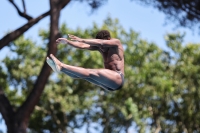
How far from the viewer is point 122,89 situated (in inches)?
836

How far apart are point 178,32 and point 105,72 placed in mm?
17295

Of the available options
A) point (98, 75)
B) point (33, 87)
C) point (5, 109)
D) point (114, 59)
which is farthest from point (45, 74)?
point (98, 75)

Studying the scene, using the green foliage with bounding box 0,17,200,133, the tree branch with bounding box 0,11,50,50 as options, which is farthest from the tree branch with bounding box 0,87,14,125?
the green foliage with bounding box 0,17,200,133

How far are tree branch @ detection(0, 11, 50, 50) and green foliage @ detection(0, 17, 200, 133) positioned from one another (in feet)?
21.5

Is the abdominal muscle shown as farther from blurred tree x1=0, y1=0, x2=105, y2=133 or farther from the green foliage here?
the green foliage

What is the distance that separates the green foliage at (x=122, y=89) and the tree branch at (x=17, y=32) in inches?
258

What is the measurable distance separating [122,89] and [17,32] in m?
9.21

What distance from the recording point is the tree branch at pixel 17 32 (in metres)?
12.6

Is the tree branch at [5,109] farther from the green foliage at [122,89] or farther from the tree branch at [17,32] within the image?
the green foliage at [122,89]

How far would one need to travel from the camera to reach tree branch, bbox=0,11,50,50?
41.3 ft

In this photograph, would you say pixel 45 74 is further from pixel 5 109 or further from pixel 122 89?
pixel 122 89

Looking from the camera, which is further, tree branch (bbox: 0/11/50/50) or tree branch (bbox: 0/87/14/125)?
tree branch (bbox: 0/11/50/50)

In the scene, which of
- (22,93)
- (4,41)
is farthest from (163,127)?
(4,41)

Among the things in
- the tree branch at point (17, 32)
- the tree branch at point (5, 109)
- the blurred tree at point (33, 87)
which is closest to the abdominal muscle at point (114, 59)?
the blurred tree at point (33, 87)
